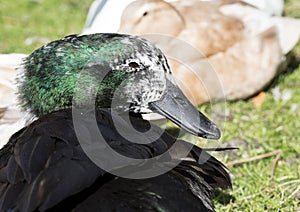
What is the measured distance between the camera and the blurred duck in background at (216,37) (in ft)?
16.3

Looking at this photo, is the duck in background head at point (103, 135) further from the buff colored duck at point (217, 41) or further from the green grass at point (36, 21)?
the green grass at point (36, 21)

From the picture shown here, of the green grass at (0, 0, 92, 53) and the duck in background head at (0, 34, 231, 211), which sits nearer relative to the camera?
the duck in background head at (0, 34, 231, 211)

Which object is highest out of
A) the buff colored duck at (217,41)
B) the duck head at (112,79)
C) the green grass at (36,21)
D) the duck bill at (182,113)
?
Answer: the duck head at (112,79)

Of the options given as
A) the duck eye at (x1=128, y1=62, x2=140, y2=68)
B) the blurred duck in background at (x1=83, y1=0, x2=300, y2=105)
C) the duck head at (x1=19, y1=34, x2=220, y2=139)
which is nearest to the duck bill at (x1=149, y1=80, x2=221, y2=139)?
the duck head at (x1=19, y1=34, x2=220, y2=139)

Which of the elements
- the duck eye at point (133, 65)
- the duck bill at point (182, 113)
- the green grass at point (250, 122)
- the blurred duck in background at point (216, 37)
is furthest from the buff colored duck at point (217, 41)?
the duck eye at point (133, 65)

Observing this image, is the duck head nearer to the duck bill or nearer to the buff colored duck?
the duck bill

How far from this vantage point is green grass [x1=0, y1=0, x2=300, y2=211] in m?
3.89

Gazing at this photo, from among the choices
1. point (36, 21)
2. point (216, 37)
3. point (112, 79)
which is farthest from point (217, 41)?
point (36, 21)

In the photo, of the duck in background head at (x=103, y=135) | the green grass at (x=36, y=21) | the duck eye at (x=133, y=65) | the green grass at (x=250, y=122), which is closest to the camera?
the duck in background head at (x=103, y=135)

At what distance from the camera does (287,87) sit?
5.57m

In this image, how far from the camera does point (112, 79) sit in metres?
3.32

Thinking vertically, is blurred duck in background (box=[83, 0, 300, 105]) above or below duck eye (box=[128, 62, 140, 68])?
below

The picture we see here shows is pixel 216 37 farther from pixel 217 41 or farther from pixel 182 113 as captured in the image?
pixel 182 113

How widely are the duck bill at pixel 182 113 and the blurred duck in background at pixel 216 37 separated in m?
1.47
